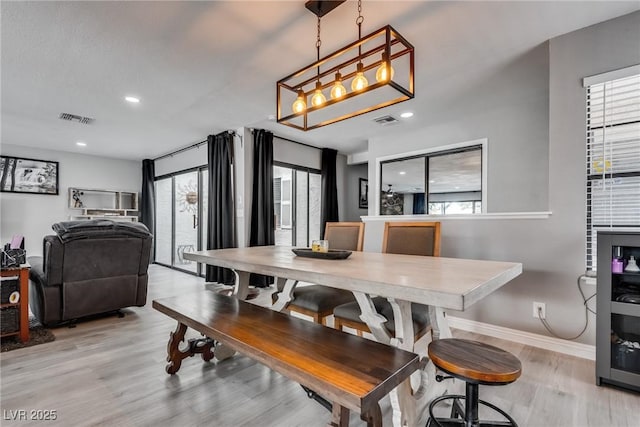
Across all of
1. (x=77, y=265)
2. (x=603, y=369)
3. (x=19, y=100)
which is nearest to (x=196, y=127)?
(x=19, y=100)

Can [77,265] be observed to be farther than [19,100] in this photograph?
No

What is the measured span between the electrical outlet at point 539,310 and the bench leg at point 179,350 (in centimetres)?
265

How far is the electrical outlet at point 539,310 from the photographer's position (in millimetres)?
2543

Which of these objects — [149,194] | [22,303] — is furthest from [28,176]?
[22,303]

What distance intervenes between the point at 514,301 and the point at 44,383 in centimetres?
358

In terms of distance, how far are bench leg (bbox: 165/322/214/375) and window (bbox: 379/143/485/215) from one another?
2.95 meters

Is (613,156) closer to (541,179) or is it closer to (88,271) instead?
(541,179)

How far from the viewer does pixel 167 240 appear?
6.71m

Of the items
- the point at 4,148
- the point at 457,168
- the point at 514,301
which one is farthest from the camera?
the point at 4,148

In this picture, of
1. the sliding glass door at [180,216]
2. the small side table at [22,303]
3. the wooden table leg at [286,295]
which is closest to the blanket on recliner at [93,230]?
the small side table at [22,303]

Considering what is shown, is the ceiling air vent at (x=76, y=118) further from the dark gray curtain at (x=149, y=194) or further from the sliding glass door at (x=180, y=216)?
the dark gray curtain at (x=149, y=194)

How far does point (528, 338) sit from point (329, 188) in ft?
13.2

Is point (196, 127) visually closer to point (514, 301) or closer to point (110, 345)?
point (110, 345)

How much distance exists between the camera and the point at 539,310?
2574 mm
